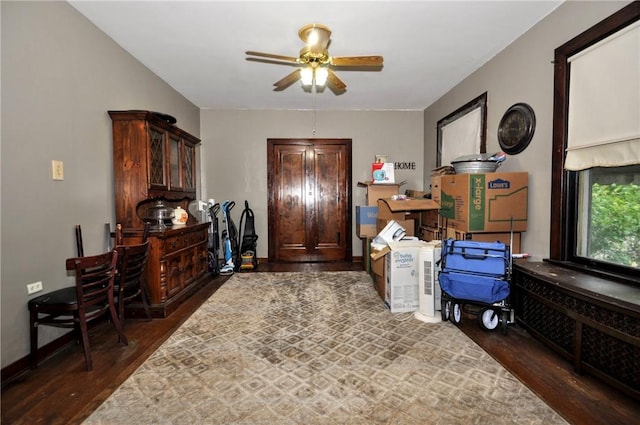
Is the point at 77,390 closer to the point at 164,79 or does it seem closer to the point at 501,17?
the point at 164,79

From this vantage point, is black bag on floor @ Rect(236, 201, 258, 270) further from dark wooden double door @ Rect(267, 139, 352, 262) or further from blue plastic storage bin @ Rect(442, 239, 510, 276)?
blue plastic storage bin @ Rect(442, 239, 510, 276)

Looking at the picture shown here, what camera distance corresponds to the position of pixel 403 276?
3.05 meters

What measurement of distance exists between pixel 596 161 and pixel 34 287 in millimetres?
4169

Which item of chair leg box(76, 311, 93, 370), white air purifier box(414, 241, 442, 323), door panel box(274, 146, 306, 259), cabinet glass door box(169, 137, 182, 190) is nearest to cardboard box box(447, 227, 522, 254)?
white air purifier box(414, 241, 442, 323)

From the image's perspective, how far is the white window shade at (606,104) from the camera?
1967 mm

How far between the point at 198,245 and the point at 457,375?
3218mm

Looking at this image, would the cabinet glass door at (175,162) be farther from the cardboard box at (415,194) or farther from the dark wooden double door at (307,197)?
the cardboard box at (415,194)

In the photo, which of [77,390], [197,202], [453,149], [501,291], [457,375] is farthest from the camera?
[197,202]

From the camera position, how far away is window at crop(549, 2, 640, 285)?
6.61 feet

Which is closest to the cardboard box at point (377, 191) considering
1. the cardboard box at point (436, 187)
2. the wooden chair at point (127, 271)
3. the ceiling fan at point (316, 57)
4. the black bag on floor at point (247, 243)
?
the cardboard box at point (436, 187)

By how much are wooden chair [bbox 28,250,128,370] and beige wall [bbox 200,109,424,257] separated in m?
3.34

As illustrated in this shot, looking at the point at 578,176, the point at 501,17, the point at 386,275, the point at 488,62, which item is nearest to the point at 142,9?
the point at 501,17

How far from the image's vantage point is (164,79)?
4105 millimetres

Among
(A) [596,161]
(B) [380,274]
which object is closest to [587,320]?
(A) [596,161]
